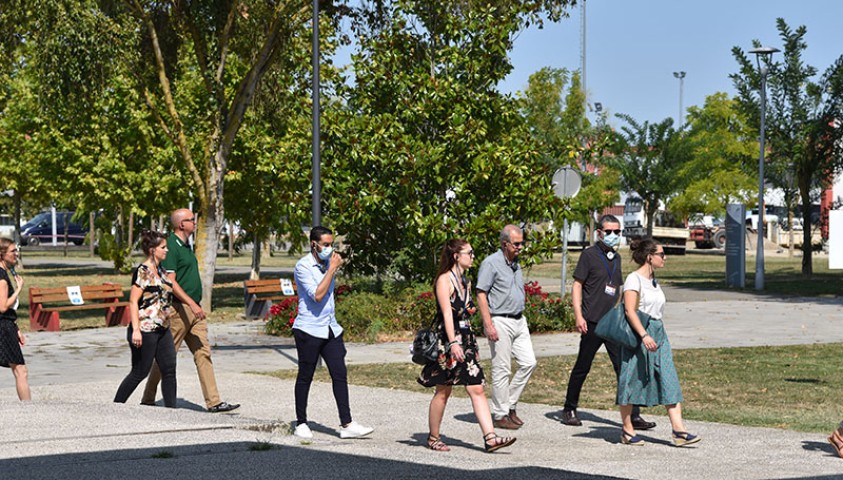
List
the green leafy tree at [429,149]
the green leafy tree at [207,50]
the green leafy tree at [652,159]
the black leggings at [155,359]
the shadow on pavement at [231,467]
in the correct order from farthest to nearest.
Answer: the green leafy tree at [652,159] < the green leafy tree at [207,50] < the green leafy tree at [429,149] < the black leggings at [155,359] < the shadow on pavement at [231,467]

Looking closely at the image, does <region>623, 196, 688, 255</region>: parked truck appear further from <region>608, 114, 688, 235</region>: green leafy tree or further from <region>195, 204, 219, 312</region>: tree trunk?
<region>195, 204, 219, 312</region>: tree trunk

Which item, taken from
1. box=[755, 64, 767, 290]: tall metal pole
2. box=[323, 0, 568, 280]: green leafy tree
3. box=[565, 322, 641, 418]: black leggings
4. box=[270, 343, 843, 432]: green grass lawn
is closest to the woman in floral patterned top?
box=[270, 343, 843, 432]: green grass lawn

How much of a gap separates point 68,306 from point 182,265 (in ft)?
40.8

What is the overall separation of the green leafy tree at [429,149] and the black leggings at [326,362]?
9315 mm

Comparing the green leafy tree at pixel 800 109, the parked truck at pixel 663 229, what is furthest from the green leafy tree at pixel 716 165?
the green leafy tree at pixel 800 109

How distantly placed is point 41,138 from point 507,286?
28.8 meters

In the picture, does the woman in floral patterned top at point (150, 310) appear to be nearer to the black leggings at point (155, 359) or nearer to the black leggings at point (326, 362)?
the black leggings at point (155, 359)

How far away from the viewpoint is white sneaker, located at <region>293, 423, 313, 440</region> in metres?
9.34

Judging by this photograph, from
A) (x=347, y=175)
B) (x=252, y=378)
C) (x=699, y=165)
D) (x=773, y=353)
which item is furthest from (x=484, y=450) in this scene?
(x=699, y=165)

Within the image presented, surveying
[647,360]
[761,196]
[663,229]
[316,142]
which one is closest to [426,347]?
[647,360]

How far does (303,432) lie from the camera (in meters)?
9.36

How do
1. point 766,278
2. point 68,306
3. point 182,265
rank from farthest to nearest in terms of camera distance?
point 766,278 < point 68,306 < point 182,265

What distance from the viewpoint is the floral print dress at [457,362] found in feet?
29.1

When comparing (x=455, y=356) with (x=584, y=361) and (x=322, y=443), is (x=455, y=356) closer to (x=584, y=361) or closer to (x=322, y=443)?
(x=322, y=443)
